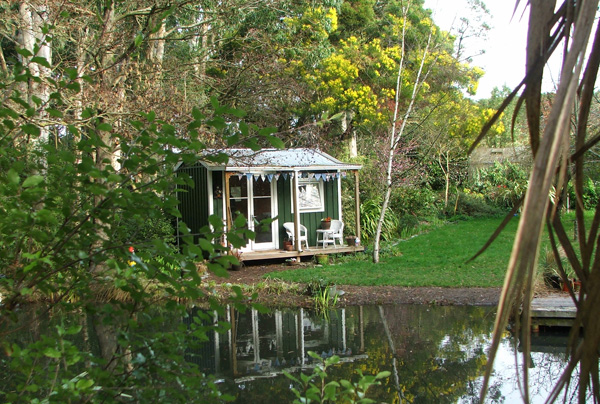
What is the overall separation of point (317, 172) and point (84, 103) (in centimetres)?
830

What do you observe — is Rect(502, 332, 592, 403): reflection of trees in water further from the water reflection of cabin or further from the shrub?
the shrub

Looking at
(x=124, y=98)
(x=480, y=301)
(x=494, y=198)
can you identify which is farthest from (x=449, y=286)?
(x=494, y=198)

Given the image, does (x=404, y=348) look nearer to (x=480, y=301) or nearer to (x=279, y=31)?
(x=480, y=301)

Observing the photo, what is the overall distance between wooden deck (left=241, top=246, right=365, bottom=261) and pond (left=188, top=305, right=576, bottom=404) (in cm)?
395

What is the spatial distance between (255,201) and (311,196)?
170cm

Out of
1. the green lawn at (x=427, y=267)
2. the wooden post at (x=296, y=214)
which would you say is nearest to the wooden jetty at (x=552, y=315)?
the green lawn at (x=427, y=267)

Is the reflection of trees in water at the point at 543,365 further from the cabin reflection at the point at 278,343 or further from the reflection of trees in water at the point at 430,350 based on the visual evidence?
the cabin reflection at the point at 278,343

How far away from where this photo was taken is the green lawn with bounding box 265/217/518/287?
36.5 ft

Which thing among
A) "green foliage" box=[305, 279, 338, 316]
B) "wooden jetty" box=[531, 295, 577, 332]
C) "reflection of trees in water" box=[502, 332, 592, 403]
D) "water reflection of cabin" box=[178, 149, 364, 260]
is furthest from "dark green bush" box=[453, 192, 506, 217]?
"reflection of trees in water" box=[502, 332, 592, 403]

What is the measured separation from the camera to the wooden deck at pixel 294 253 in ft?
45.3

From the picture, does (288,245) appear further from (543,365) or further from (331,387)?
(331,387)

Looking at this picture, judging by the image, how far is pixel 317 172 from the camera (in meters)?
15.1

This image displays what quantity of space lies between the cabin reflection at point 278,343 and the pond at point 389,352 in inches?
0.5

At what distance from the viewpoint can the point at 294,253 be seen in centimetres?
1424
